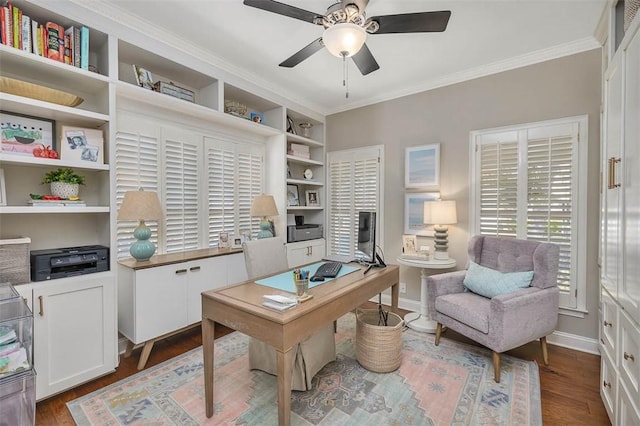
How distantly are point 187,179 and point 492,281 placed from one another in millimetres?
3057

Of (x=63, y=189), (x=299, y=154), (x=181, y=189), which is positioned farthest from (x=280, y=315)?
(x=299, y=154)

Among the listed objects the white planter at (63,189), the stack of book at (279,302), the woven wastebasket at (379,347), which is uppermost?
the white planter at (63,189)

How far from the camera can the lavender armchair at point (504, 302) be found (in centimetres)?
208

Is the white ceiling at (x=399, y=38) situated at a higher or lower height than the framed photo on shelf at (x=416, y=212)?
higher

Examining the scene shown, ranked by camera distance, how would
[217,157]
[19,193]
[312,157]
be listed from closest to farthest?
[19,193]
[217,157]
[312,157]

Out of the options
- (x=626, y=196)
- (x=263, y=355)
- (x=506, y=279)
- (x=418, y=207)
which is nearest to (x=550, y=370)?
(x=506, y=279)

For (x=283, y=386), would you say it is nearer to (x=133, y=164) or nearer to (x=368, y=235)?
(x=368, y=235)

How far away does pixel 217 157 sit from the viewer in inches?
127

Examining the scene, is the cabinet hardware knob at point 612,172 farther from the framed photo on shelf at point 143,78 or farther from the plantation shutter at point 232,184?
the framed photo on shelf at point 143,78

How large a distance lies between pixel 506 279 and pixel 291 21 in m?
2.74

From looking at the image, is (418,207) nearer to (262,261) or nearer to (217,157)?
(262,261)

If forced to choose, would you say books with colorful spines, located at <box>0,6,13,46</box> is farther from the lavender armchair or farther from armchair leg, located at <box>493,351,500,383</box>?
armchair leg, located at <box>493,351,500,383</box>

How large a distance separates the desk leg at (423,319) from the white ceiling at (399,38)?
2.18 metres

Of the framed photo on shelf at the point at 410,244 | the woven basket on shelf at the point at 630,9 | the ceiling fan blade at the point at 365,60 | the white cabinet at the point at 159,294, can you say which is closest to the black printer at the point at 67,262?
the white cabinet at the point at 159,294
